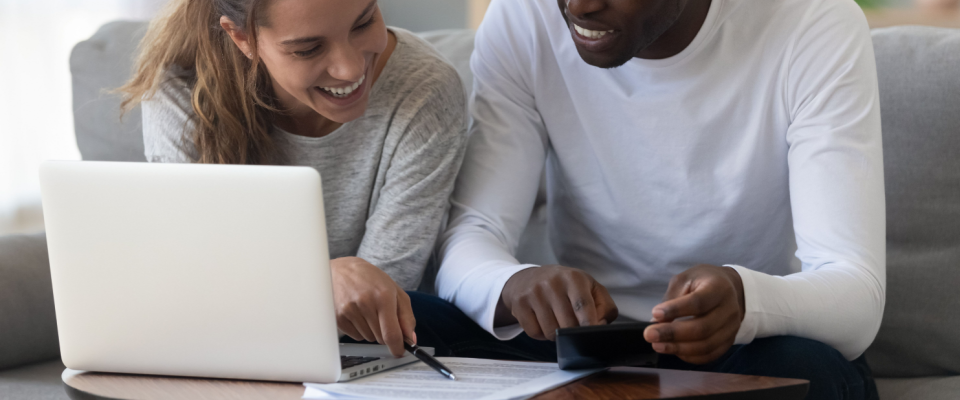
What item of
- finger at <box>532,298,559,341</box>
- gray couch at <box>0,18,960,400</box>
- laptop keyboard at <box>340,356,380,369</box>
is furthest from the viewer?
gray couch at <box>0,18,960,400</box>

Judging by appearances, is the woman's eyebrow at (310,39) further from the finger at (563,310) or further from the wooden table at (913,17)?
the wooden table at (913,17)

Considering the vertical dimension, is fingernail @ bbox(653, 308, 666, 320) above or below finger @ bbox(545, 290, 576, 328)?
above

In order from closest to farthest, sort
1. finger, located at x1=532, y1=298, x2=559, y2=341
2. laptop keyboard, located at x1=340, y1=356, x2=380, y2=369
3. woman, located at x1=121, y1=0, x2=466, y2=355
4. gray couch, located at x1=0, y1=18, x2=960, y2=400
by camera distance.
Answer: laptop keyboard, located at x1=340, y1=356, x2=380, y2=369
finger, located at x1=532, y1=298, x2=559, y2=341
woman, located at x1=121, y1=0, x2=466, y2=355
gray couch, located at x1=0, y1=18, x2=960, y2=400

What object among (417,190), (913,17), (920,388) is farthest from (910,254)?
(913,17)

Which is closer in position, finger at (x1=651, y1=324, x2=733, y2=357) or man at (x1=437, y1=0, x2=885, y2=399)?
finger at (x1=651, y1=324, x2=733, y2=357)

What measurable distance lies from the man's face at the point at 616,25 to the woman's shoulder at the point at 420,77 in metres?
0.21

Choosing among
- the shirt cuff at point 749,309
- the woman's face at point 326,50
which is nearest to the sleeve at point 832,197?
Result: the shirt cuff at point 749,309

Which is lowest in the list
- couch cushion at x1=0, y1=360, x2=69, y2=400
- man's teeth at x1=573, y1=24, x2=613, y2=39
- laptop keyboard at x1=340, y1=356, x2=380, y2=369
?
couch cushion at x1=0, y1=360, x2=69, y2=400

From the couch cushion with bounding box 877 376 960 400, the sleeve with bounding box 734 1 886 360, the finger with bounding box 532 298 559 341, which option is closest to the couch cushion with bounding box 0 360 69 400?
the finger with bounding box 532 298 559 341

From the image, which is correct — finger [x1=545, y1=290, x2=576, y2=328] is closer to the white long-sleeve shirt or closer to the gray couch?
the white long-sleeve shirt

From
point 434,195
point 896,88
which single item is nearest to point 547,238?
point 434,195

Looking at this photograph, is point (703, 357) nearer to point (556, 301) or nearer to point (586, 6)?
point (556, 301)

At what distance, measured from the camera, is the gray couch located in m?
1.17

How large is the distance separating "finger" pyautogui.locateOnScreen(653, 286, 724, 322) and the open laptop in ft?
0.91
